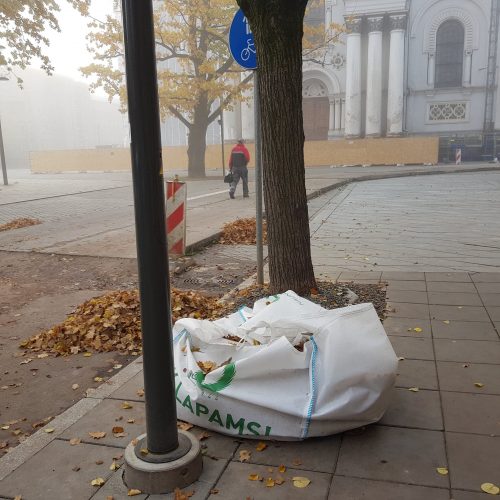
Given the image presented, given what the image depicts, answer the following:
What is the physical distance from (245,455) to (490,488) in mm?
1127

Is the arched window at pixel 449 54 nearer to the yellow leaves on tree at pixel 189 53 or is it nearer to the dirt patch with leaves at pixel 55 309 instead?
the yellow leaves on tree at pixel 189 53

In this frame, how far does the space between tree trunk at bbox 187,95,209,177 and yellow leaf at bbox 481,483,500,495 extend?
24398 mm

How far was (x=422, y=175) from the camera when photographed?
24.2 metres

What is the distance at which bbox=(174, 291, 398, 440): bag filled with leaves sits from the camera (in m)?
2.79

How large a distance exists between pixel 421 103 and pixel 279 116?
31055mm

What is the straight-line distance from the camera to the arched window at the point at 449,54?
106 feet

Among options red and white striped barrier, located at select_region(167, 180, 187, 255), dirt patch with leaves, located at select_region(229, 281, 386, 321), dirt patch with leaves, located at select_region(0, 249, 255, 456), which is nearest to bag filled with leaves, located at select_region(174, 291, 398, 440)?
dirt patch with leaves, located at select_region(0, 249, 255, 456)

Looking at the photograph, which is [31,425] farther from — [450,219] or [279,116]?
[450,219]

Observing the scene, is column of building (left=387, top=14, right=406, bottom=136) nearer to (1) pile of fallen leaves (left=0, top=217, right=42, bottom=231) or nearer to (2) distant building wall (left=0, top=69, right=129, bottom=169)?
(1) pile of fallen leaves (left=0, top=217, right=42, bottom=231)

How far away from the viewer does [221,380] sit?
2912mm

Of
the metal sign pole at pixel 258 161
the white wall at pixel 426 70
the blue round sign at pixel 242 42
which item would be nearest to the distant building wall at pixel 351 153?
the white wall at pixel 426 70

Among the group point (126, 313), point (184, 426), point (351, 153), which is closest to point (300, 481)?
point (184, 426)

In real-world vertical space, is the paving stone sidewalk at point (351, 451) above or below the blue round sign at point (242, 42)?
below

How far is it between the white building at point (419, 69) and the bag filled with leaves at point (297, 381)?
103 feet
